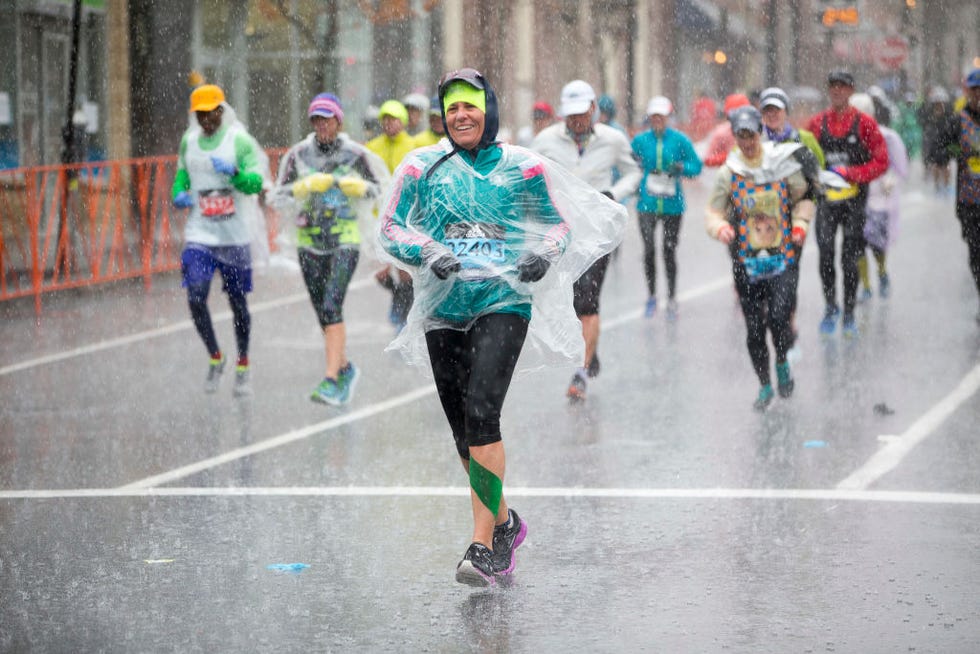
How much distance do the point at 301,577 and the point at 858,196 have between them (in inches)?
309

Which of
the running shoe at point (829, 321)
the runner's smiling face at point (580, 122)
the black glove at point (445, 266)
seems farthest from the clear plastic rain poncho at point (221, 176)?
the black glove at point (445, 266)

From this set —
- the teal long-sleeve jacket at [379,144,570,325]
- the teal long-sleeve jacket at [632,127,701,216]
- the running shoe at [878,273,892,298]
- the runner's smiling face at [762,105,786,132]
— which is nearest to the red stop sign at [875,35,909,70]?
the running shoe at [878,273,892,298]

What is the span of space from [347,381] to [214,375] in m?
1.08

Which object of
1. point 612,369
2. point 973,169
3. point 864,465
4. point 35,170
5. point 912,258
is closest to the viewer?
point 864,465

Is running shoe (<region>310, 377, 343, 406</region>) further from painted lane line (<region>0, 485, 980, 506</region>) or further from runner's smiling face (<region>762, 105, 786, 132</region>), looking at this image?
runner's smiling face (<region>762, 105, 786, 132</region>)

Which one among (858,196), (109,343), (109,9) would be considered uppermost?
(109,9)

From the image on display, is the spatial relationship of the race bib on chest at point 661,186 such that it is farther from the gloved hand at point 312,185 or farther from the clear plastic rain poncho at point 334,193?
the gloved hand at point 312,185

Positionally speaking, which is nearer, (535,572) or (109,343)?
(535,572)

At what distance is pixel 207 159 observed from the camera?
10523 mm

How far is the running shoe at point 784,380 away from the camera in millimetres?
10132

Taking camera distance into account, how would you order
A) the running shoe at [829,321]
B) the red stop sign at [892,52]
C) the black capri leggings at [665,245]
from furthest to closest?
the red stop sign at [892,52], the black capri leggings at [665,245], the running shoe at [829,321]

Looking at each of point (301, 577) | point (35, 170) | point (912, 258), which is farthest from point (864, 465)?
point (912, 258)

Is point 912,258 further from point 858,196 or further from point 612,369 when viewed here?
point 612,369

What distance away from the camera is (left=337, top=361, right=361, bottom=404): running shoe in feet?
33.3
